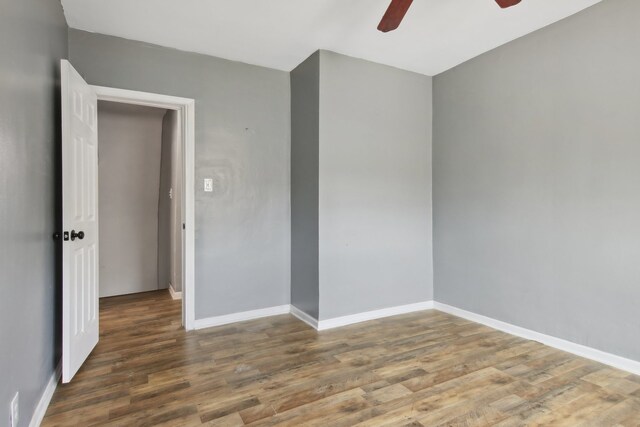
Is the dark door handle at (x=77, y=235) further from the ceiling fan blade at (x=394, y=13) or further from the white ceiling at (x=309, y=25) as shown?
the ceiling fan blade at (x=394, y=13)

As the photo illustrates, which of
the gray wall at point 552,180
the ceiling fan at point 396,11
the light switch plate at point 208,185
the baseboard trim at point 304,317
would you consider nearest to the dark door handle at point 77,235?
the light switch plate at point 208,185

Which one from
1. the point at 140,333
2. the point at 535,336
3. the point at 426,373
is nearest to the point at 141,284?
the point at 140,333

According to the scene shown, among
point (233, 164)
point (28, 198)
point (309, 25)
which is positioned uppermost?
point (309, 25)

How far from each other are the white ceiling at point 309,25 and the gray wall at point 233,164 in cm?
18

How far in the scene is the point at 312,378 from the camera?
221 centimetres

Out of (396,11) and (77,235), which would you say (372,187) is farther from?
(77,235)

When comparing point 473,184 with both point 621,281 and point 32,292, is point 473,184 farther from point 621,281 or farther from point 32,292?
point 32,292

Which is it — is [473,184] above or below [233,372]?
above

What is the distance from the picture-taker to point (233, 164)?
324cm

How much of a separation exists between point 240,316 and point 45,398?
1583 mm

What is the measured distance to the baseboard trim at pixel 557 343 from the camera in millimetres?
2301

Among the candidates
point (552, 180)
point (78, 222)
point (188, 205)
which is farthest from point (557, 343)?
point (78, 222)

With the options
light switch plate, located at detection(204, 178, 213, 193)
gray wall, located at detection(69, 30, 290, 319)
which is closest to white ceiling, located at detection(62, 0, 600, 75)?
gray wall, located at detection(69, 30, 290, 319)

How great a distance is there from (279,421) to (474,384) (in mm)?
1175
